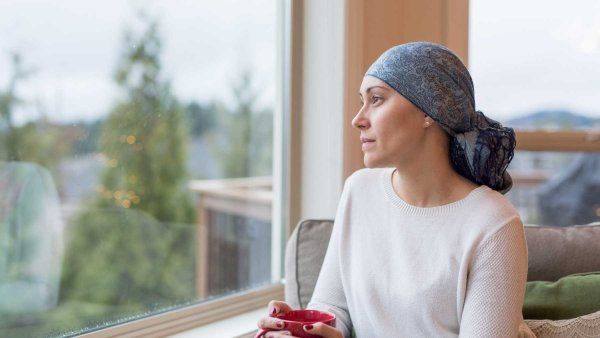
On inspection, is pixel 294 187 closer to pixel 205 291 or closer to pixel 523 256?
pixel 205 291

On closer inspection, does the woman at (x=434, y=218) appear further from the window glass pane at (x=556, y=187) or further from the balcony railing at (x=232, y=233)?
the window glass pane at (x=556, y=187)

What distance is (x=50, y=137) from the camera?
6.30 ft

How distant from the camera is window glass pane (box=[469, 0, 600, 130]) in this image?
2871mm

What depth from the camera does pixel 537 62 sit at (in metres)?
3.01

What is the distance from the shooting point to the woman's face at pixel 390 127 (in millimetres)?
1568

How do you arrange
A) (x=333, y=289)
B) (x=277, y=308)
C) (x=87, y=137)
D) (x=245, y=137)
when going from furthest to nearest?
(x=245, y=137), (x=87, y=137), (x=333, y=289), (x=277, y=308)

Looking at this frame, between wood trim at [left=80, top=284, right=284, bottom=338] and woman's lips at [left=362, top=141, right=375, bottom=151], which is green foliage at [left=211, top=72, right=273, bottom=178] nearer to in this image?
wood trim at [left=80, top=284, right=284, bottom=338]

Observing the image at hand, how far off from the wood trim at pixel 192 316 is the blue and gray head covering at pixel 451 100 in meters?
0.90

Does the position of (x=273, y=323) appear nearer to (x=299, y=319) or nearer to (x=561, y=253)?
(x=299, y=319)

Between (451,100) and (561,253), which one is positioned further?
(561,253)

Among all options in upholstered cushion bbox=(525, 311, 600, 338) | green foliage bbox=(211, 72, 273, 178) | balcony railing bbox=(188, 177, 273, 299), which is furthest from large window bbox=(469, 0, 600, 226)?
upholstered cushion bbox=(525, 311, 600, 338)

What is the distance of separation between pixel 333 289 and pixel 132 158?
0.82m

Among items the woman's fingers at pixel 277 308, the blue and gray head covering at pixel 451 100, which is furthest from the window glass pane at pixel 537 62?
the woman's fingers at pixel 277 308

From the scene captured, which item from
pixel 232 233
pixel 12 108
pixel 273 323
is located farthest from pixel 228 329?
pixel 12 108
